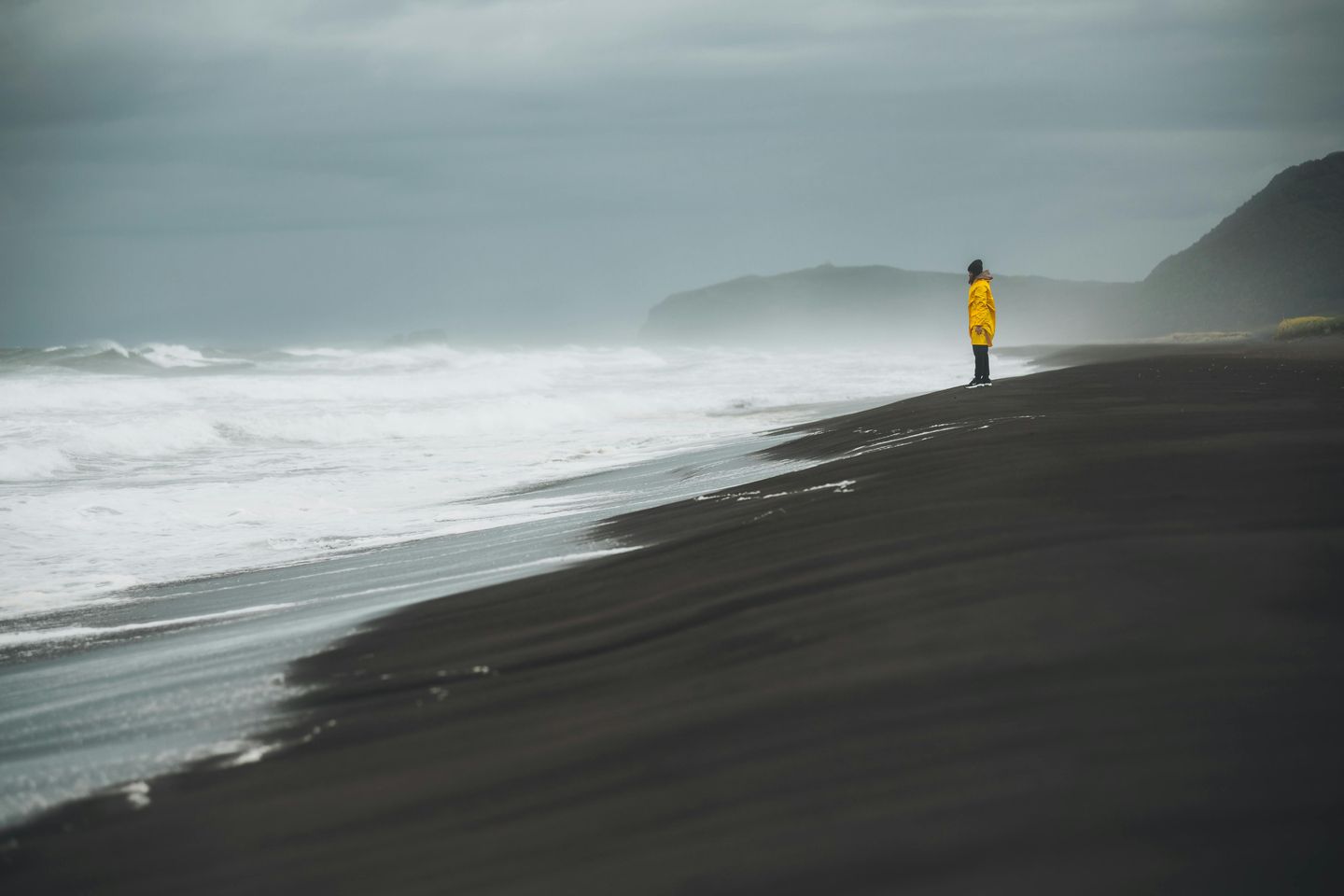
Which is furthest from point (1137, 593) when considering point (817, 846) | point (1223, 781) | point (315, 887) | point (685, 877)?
point (315, 887)

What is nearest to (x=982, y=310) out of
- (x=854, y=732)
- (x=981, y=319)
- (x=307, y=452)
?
(x=981, y=319)

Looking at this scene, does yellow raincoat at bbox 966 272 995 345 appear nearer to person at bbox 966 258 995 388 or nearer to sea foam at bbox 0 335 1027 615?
person at bbox 966 258 995 388

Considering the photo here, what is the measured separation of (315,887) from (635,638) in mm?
1567

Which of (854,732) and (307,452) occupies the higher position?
(307,452)

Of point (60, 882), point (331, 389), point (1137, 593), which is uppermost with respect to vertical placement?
point (331, 389)

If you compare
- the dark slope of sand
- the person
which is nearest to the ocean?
the dark slope of sand

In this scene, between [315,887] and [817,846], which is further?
[315,887]

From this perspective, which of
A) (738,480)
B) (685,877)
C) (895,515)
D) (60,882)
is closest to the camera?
(685,877)

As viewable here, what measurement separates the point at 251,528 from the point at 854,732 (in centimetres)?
725

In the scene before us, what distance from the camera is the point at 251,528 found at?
348 inches

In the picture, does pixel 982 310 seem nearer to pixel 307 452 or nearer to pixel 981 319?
pixel 981 319

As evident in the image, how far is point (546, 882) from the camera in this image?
6.96 feet

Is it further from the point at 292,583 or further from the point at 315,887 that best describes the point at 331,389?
the point at 315,887

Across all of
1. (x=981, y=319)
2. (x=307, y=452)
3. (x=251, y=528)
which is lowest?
(x=251, y=528)
